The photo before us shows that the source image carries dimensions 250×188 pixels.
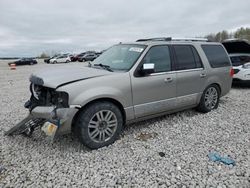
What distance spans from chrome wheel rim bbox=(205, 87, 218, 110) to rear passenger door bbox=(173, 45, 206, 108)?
371 mm

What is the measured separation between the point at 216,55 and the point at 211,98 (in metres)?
1.08

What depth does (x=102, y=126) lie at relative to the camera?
3.45m

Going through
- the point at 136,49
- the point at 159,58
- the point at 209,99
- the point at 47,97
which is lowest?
the point at 209,99

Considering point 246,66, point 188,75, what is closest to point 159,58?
point 188,75

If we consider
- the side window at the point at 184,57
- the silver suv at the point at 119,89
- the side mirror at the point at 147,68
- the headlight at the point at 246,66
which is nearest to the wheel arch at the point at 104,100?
the silver suv at the point at 119,89

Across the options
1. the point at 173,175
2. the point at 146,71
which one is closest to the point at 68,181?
the point at 173,175

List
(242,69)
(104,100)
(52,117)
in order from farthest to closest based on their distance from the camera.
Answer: (242,69) < (104,100) < (52,117)

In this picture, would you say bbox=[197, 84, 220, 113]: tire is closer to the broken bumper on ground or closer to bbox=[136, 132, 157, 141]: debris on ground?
bbox=[136, 132, 157, 141]: debris on ground

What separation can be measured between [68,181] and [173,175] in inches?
53.6

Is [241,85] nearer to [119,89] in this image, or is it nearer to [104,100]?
[119,89]

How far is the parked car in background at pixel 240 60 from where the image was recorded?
7867 mm

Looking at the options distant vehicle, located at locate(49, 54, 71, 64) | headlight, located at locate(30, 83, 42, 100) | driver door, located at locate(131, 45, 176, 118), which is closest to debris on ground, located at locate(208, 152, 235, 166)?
driver door, located at locate(131, 45, 176, 118)

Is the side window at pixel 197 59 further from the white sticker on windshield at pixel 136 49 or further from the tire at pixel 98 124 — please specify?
the tire at pixel 98 124

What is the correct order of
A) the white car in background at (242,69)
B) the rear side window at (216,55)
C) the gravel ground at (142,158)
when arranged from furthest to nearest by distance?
the white car in background at (242,69), the rear side window at (216,55), the gravel ground at (142,158)
